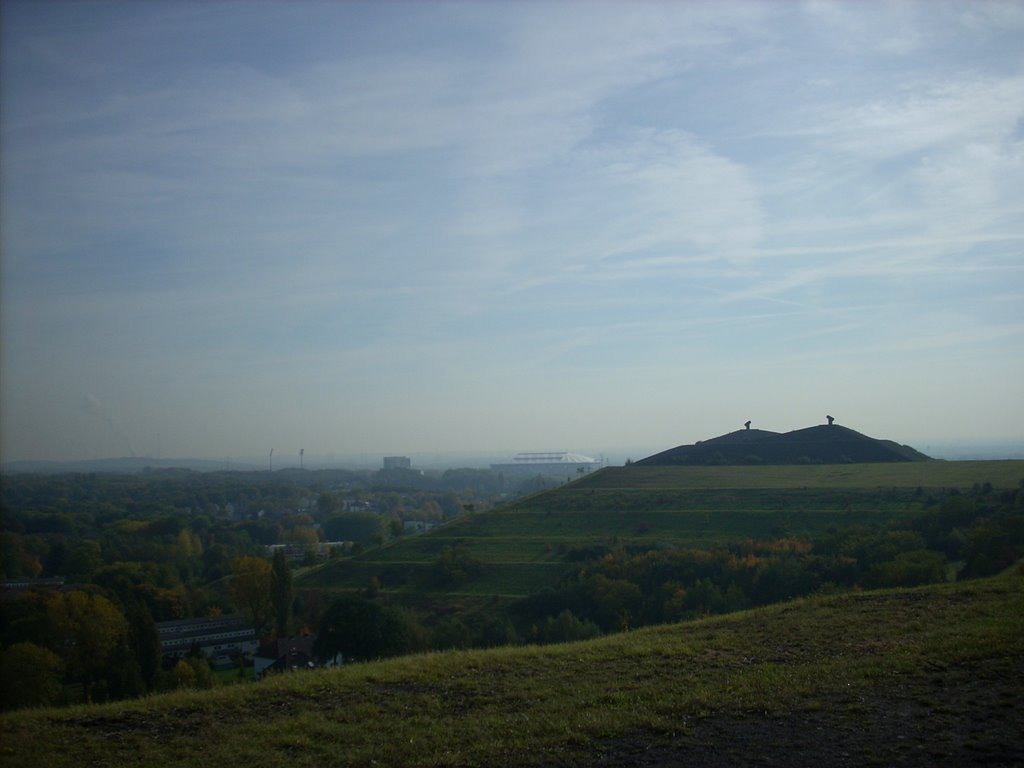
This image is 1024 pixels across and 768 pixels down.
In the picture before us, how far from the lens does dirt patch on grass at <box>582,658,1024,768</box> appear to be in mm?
7496

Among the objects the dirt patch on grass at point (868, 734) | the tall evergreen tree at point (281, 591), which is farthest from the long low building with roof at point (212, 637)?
the dirt patch on grass at point (868, 734)

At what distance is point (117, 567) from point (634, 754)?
46.7 metres

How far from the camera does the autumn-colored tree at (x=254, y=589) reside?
40781 millimetres

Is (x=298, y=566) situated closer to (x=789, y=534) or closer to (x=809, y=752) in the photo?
(x=789, y=534)

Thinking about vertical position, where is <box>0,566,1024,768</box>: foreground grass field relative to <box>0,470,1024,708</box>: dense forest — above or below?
above

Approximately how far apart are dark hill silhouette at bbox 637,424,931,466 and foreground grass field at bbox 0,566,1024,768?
1784 inches

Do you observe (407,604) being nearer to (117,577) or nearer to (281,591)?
(281,591)

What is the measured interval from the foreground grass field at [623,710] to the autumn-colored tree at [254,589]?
29.8 metres

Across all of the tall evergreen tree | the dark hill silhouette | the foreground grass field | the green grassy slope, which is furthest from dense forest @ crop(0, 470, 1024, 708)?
the dark hill silhouette

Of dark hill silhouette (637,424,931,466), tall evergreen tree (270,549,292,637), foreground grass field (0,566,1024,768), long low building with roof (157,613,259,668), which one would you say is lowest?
long low building with roof (157,613,259,668)

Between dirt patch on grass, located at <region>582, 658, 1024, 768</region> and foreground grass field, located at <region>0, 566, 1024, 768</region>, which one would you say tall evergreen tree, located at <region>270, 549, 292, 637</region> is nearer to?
foreground grass field, located at <region>0, 566, 1024, 768</region>

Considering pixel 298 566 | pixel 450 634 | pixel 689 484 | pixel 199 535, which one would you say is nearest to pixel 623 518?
pixel 689 484

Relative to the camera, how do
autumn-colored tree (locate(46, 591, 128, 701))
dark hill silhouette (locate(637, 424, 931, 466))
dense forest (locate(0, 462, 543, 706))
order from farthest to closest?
dark hill silhouette (locate(637, 424, 931, 466)) → autumn-colored tree (locate(46, 591, 128, 701)) → dense forest (locate(0, 462, 543, 706))

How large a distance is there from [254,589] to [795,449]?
37338mm
